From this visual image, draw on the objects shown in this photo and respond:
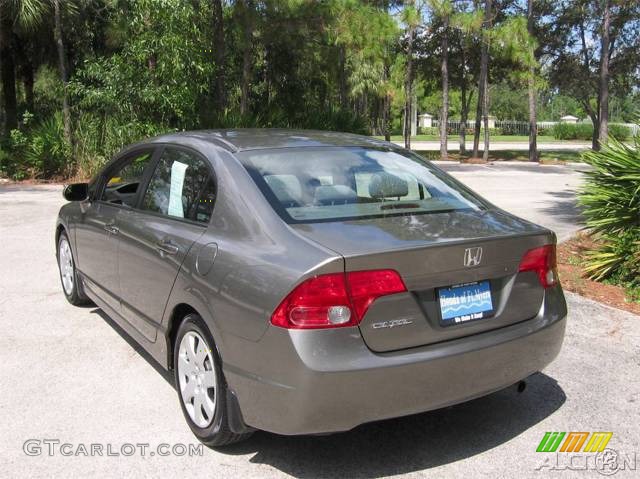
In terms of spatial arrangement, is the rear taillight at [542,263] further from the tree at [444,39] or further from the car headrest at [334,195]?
the tree at [444,39]

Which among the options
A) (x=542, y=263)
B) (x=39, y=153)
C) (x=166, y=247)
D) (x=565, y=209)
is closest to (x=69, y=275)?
(x=166, y=247)

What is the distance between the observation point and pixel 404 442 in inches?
132

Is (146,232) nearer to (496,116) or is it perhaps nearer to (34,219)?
(34,219)

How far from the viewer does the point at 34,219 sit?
10695 mm

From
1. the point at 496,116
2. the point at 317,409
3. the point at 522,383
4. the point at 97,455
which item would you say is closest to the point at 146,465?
the point at 97,455

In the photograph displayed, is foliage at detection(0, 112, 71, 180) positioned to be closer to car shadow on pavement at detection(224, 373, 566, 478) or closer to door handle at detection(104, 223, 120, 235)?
door handle at detection(104, 223, 120, 235)

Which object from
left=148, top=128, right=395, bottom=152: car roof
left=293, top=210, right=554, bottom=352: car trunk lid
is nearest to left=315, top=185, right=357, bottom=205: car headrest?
left=293, top=210, right=554, bottom=352: car trunk lid

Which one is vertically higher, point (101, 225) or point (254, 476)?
point (101, 225)

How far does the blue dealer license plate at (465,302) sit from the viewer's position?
296cm

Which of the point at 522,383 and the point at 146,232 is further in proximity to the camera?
the point at 146,232

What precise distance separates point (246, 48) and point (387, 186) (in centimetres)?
1714

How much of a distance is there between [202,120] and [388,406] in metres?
15.7

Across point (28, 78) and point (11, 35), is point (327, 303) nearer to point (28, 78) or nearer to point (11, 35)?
point (11, 35)

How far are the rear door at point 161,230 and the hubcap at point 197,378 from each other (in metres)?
0.35
